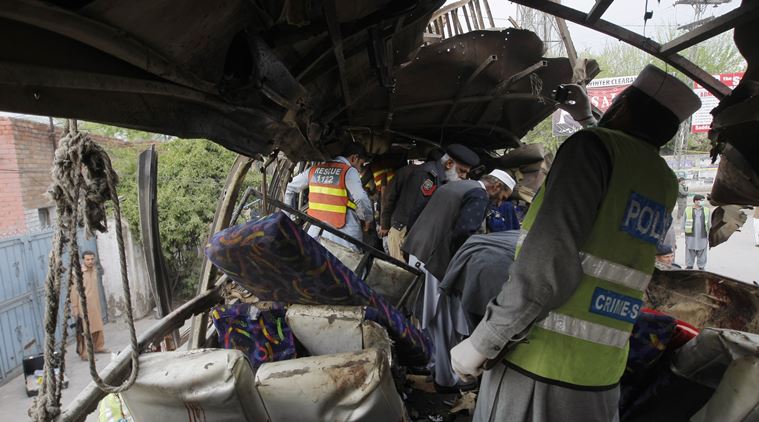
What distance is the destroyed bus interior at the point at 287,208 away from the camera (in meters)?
1.06

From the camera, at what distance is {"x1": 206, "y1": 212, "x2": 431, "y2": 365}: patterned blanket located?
202 cm

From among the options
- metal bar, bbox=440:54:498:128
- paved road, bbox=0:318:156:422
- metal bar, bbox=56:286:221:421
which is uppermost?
metal bar, bbox=440:54:498:128

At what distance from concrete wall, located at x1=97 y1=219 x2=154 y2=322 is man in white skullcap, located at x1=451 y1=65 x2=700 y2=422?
348 inches

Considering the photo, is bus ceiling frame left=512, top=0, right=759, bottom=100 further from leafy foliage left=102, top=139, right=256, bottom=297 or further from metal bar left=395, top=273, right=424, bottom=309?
leafy foliage left=102, top=139, right=256, bottom=297

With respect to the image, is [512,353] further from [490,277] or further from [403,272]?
[403,272]

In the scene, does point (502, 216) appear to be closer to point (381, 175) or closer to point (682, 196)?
point (381, 175)

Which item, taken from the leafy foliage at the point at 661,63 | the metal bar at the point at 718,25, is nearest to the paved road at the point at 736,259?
the leafy foliage at the point at 661,63

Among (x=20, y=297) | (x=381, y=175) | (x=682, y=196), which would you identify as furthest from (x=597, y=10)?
(x=20, y=297)

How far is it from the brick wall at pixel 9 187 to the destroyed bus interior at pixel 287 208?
19.6ft

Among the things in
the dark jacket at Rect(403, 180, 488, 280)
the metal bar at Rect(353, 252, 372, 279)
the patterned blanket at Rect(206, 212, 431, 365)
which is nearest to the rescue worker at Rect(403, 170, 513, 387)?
the dark jacket at Rect(403, 180, 488, 280)

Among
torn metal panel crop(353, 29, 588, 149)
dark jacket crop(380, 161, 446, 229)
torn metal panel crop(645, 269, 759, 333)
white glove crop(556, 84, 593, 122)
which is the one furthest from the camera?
dark jacket crop(380, 161, 446, 229)

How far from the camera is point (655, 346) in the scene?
2.20 metres

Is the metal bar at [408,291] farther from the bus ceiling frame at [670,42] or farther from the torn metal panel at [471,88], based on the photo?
the bus ceiling frame at [670,42]

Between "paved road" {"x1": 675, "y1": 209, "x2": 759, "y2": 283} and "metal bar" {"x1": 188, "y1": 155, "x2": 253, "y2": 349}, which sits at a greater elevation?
"metal bar" {"x1": 188, "y1": 155, "x2": 253, "y2": 349}
